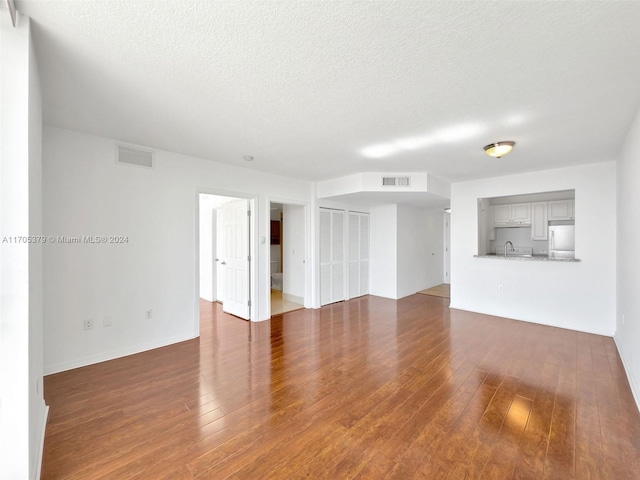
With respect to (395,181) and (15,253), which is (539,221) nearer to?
→ (395,181)

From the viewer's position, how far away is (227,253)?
520 cm

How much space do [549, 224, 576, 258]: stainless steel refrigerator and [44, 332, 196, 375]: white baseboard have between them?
678 centimetres

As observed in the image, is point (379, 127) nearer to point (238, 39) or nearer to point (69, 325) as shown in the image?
point (238, 39)

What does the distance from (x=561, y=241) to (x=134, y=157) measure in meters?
7.41


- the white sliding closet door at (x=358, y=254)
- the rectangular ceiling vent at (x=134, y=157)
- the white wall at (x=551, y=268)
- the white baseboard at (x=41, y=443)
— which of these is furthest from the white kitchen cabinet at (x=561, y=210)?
the white baseboard at (x=41, y=443)

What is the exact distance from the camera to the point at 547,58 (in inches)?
69.1

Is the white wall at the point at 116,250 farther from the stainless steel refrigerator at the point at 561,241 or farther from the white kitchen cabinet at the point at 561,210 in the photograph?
the white kitchen cabinet at the point at 561,210

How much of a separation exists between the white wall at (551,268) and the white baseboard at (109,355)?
16.3 ft

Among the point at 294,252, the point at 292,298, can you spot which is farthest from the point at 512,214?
the point at 292,298

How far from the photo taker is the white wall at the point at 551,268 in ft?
13.2

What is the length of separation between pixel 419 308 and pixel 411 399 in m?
3.29

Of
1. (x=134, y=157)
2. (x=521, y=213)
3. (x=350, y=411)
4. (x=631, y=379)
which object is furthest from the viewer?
(x=521, y=213)

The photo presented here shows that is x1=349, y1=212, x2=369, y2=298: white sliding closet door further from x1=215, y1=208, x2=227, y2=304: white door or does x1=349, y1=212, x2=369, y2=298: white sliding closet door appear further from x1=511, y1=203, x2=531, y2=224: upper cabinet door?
x1=511, y1=203, x2=531, y2=224: upper cabinet door

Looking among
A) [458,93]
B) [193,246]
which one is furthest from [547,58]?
[193,246]
